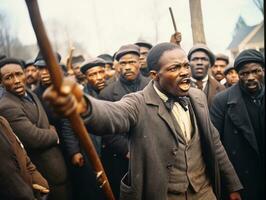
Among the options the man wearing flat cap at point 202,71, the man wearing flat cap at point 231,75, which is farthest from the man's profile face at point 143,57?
the man wearing flat cap at point 231,75

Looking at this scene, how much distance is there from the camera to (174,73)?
2816 millimetres

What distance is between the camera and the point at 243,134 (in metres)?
3.91

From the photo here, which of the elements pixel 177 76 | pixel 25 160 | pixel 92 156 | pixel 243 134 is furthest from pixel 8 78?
pixel 243 134

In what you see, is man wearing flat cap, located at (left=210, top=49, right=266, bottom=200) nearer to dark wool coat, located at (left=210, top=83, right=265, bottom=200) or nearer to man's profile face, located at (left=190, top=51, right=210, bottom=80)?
dark wool coat, located at (left=210, top=83, right=265, bottom=200)

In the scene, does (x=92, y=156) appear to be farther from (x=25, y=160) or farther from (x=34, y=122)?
(x=34, y=122)

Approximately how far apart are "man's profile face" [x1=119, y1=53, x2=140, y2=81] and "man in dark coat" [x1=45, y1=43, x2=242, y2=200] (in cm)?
186

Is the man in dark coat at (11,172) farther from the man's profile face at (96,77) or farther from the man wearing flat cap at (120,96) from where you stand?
the man's profile face at (96,77)

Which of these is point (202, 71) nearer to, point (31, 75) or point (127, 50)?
point (127, 50)

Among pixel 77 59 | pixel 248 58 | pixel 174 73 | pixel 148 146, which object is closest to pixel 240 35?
pixel 77 59

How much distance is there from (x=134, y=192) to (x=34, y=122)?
6.13 ft

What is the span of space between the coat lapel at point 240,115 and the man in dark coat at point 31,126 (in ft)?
7.25

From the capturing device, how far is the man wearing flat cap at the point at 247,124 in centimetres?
389

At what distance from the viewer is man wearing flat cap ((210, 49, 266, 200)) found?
3.89m

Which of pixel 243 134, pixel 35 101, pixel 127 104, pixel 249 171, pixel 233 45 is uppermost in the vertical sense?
pixel 127 104
